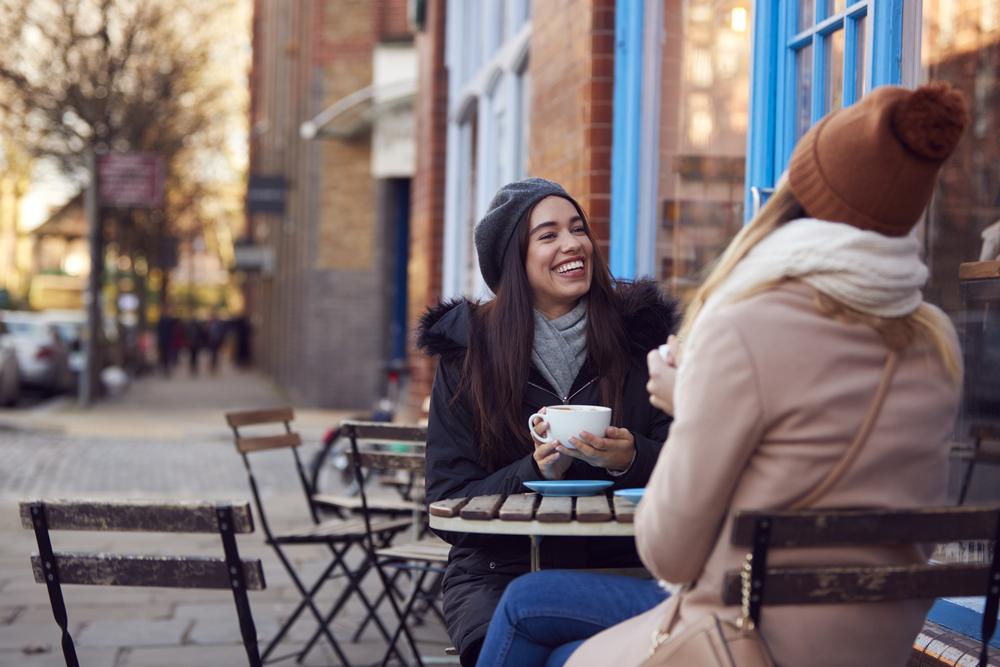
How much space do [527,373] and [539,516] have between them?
75cm

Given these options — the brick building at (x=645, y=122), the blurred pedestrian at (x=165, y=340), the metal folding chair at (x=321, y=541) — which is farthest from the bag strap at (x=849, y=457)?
the blurred pedestrian at (x=165, y=340)

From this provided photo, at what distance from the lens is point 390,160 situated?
1623 cm

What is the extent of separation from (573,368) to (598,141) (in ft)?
7.63

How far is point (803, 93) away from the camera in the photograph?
360cm

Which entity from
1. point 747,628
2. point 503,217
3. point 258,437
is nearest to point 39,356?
point 258,437

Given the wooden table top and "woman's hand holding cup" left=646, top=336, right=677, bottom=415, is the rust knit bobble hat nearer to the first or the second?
"woman's hand holding cup" left=646, top=336, right=677, bottom=415

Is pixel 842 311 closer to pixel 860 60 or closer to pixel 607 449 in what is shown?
pixel 607 449

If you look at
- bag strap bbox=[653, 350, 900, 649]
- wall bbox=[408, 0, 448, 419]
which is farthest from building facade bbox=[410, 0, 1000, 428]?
bag strap bbox=[653, 350, 900, 649]

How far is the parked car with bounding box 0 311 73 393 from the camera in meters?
19.3

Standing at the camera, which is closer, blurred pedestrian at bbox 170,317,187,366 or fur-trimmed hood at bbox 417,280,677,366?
fur-trimmed hood at bbox 417,280,677,366

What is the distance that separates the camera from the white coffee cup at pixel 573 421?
2377mm

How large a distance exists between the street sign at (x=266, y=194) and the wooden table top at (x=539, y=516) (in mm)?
19381

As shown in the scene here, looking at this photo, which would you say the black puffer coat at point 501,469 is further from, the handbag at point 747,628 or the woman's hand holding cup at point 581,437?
the handbag at point 747,628

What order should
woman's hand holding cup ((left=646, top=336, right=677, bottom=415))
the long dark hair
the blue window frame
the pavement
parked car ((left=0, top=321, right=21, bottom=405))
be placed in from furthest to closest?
1. parked car ((left=0, top=321, right=21, bottom=405))
2. the pavement
3. the blue window frame
4. the long dark hair
5. woman's hand holding cup ((left=646, top=336, right=677, bottom=415))
